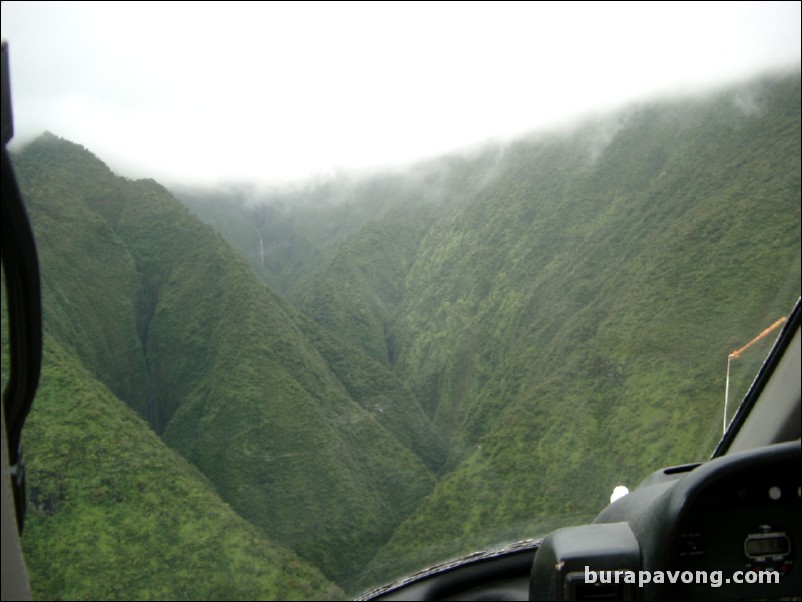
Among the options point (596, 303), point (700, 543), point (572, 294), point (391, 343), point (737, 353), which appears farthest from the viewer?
point (391, 343)

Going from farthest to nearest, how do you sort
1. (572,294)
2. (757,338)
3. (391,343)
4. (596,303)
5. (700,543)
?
(391,343)
(572,294)
(596,303)
(757,338)
(700,543)

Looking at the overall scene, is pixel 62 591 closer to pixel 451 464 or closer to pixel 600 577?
pixel 600 577

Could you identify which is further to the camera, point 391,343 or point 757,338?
point 391,343

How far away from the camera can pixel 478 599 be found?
11.5 ft

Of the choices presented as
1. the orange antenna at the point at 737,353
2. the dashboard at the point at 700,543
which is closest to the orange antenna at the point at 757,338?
the orange antenna at the point at 737,353

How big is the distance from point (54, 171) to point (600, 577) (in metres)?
3.32

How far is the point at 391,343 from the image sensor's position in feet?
22.6

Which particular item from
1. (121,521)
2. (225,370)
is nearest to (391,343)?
(225,370)

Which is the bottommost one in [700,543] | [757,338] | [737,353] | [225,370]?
[700,543]

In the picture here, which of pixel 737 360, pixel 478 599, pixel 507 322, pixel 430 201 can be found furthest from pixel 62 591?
pixel 430 201

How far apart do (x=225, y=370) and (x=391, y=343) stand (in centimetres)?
150

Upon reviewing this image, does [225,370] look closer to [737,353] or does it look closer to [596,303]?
[596,303]

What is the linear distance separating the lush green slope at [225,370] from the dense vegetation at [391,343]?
0.02 metres

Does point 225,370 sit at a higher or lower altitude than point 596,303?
higher
